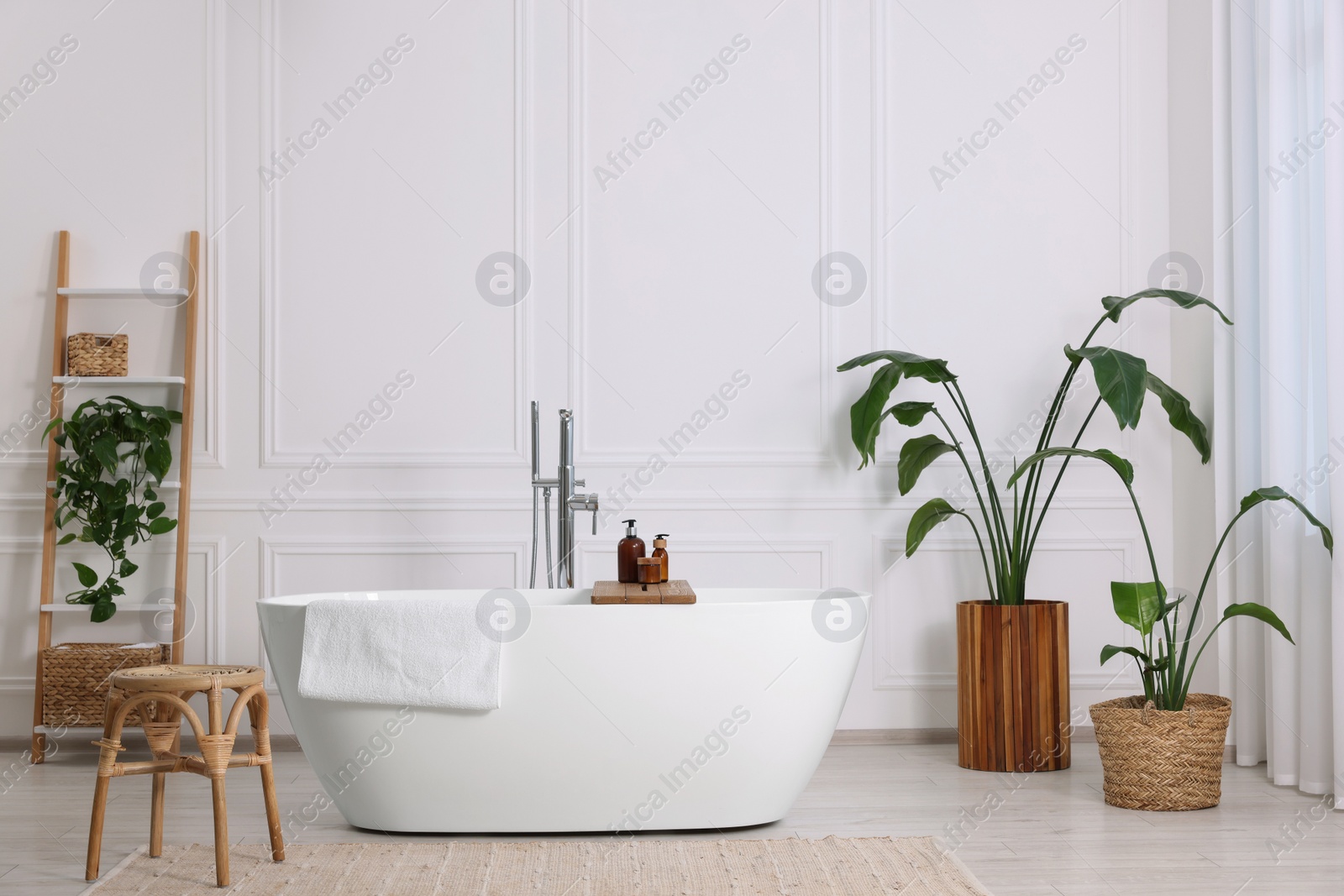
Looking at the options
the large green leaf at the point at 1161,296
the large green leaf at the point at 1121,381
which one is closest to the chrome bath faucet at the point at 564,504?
the large green leaf at the point at 1121,381

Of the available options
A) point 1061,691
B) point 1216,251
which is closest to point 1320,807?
point 1061,691

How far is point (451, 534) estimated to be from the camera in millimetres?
3502

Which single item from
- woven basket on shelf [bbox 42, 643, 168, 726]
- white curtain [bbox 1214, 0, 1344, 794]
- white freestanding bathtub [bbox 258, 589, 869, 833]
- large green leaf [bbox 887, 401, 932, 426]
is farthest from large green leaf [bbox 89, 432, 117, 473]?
white curtain [bbox 1214, 0, 1344, 794]

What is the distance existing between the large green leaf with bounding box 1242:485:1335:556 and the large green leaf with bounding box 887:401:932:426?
90cm

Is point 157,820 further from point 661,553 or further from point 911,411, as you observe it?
point 911,411

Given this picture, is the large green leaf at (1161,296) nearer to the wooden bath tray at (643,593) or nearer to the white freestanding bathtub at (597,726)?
the white freestanding bathtub at (597,726)

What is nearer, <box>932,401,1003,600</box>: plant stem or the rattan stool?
the rattan stool

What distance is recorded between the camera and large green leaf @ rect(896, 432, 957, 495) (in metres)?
3.32

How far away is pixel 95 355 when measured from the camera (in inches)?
134

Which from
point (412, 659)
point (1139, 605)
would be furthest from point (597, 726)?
point (1139, 605)

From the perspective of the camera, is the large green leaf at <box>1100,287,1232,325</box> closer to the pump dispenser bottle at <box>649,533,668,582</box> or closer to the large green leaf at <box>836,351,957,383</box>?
the large green leaf at <box>836,351,957,383</box>

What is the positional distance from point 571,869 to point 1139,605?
158cm

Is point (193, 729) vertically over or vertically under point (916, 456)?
under

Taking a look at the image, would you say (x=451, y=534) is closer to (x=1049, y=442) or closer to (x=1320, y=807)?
(x=1049, y=442)
